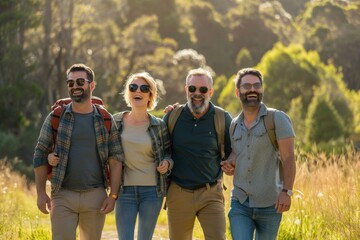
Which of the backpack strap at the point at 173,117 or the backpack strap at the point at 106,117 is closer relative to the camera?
the backpack strap at the point at 106,117

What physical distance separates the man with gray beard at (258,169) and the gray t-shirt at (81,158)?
3.62 ft

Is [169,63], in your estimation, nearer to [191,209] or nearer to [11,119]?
[11,119]

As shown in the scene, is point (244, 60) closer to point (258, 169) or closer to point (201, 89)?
point (201, 89)

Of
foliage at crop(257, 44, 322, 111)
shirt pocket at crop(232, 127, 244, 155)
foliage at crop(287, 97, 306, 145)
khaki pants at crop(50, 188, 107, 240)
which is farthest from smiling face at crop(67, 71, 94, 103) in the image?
foliage at crop(257, 44, 322, 111)

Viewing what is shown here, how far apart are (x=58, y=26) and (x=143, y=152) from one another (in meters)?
26.7

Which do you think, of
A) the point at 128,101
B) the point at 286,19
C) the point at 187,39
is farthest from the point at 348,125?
the point at 286,19

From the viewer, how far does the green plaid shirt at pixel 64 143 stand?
5.29 metres

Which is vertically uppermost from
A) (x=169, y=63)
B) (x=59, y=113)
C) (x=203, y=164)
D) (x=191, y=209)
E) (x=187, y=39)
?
(x=187, y=39)

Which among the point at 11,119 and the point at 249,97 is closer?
the point at 249,97

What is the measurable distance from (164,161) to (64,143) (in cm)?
79

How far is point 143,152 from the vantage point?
18.3ft

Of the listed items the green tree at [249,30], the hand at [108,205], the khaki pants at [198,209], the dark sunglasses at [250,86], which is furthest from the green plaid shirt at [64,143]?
the green tree at [249,30]

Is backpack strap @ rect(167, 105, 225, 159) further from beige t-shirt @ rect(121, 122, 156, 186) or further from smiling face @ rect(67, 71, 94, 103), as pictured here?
smiling face @ rect(67, 71, 94, 103)

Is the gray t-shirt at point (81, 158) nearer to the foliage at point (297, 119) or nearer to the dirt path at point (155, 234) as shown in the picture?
the dirt path at point (155, 234)
